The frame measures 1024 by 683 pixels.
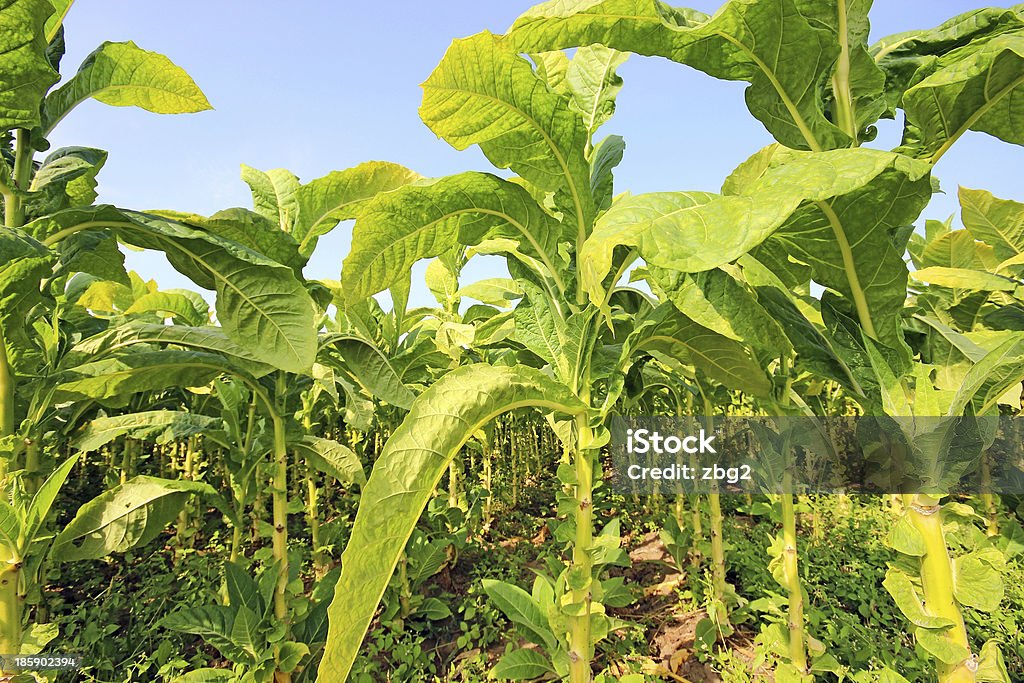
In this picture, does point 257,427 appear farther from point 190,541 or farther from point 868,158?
point 868,158

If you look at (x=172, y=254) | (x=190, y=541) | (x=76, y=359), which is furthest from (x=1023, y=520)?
(x=190, y=541)

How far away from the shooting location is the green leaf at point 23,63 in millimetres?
1309

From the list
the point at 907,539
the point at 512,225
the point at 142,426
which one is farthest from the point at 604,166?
the point at 142,426

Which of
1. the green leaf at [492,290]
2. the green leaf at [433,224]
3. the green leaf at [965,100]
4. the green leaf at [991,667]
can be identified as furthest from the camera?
the green leaf at [492,290]

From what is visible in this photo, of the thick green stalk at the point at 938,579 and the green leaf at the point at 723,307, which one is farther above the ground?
the green leaf at the point at 723,307

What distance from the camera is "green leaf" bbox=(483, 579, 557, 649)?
1.85m

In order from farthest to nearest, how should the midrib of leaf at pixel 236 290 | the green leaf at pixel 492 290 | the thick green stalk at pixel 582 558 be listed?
the green leaf at pixel 492 290
the midrib of leaf at pixel 236 290
the thick green stalk at pixel 582 558

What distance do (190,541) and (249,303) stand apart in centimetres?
331

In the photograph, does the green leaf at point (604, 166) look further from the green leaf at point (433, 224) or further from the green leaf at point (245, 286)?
the green leaf at point (245, 286)

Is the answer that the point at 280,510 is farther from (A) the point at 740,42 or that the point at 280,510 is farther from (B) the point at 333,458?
(A) the point at 740,42

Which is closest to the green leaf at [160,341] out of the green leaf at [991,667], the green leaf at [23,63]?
the green leaf at [23,63]

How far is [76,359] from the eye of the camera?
1.81 meters

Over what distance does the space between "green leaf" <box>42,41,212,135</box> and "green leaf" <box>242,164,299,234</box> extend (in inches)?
16.0

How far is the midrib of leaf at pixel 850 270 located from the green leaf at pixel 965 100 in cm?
25
